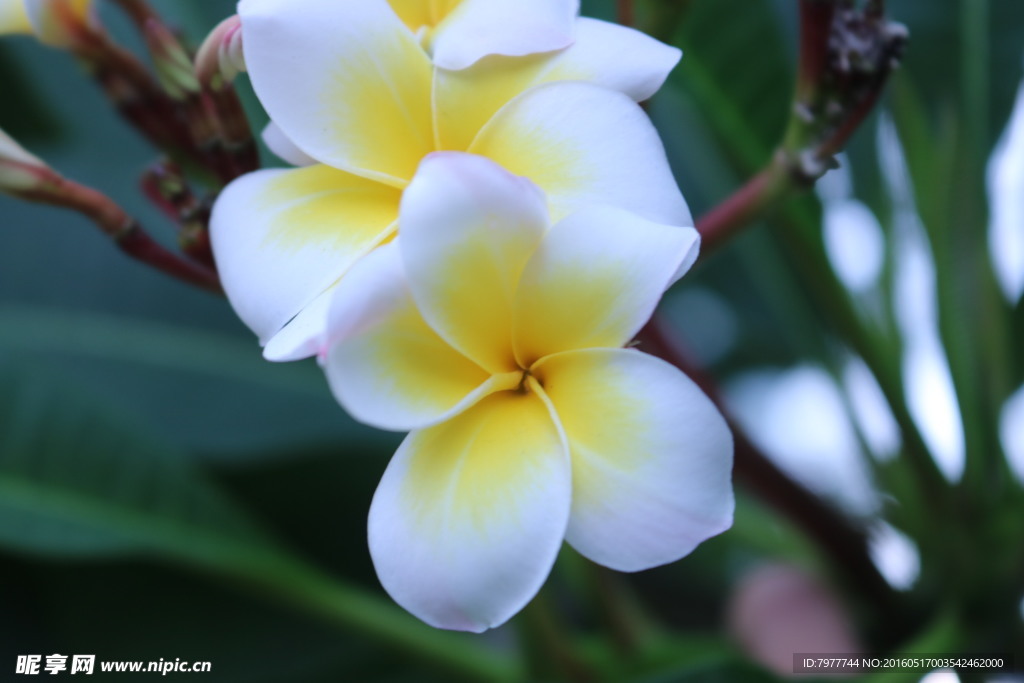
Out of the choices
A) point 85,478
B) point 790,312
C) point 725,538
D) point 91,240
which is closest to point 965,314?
point 790,312

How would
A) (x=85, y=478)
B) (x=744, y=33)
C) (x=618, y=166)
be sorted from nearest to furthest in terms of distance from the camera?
1. (x=618, y=166)
2. (x=744, y=33)
3. (x=85, y=478)

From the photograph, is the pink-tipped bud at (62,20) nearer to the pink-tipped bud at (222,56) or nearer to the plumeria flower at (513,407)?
the pink-tipped bud at (222,56)

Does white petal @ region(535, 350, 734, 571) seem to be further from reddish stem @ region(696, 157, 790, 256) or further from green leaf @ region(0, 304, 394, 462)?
green leaf @ region(0, 304, 394, 462)

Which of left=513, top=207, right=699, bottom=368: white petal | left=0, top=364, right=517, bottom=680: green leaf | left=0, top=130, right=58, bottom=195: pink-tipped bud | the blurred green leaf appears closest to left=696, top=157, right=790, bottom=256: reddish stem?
left=513, top=207, right=699, bottom=368: white petal

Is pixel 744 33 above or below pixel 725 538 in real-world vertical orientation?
above

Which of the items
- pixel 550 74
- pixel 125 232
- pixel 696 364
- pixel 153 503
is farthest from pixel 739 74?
pixel 153 503

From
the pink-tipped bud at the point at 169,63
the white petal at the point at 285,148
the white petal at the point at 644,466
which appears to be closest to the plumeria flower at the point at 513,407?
the white petal at the point at 644,466

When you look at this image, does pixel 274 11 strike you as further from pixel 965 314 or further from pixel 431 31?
pixel 965 314

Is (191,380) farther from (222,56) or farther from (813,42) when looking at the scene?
(813,42)
